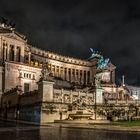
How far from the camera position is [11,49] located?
347 feet

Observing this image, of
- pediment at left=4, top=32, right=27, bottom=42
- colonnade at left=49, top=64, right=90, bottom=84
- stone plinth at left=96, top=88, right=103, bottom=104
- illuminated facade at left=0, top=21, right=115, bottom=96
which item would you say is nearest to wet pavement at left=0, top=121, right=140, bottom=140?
stone plinth at left=96, top=88, right=103, bottom=104

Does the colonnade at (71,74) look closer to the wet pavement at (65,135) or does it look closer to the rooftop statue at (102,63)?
the rooftop statue at (102,63)

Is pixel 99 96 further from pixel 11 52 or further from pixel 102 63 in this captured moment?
pixel 102 63

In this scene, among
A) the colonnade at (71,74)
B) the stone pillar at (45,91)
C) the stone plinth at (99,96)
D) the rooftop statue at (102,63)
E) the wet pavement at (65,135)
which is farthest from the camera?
the rooftop statue at (102,63)

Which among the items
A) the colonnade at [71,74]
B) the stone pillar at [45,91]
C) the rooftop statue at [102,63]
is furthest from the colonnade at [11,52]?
the stone pillar at [45,91]

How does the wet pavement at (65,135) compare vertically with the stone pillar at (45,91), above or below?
below

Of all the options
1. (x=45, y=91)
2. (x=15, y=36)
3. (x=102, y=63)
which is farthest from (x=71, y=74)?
(x=45, y=91)

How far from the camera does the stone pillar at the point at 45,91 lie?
45.5 meters

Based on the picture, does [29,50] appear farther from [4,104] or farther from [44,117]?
[44,117]

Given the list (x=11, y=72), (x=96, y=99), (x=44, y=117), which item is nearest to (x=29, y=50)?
(x=11, y=72)

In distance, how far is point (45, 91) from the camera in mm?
45812

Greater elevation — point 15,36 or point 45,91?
point 15,36

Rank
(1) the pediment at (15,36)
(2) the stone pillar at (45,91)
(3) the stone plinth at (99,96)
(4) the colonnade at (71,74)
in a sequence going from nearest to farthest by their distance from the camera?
1. (2) the stone pillar at (45,91)
2. (3) the stone plinth at (99,96)
3. (1) the pediment at (15,36)
4. (4) the colonnade at (71,74)

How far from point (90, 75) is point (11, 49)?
55398 mm
